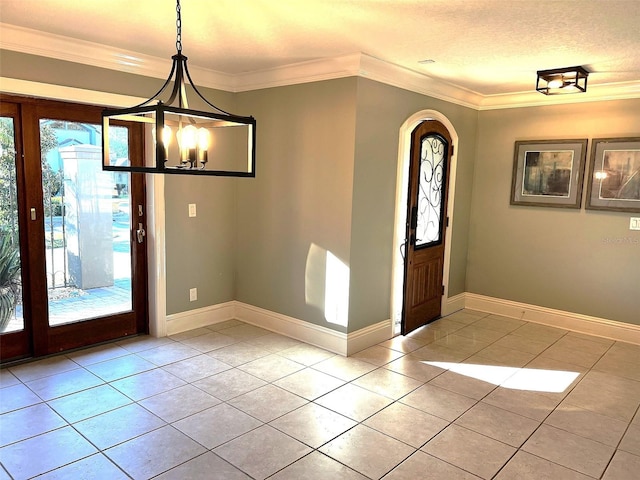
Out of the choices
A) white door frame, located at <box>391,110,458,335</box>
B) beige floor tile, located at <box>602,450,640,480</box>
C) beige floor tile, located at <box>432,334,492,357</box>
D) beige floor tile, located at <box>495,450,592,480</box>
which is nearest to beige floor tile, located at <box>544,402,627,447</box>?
beige floor tile, located at <box>602,450,640,480</box>

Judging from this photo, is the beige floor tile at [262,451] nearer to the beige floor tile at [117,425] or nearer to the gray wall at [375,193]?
the beige floor tile at [117,425]

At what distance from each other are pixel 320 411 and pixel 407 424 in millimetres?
553

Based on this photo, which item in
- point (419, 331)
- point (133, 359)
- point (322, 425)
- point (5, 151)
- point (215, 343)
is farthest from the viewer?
point (419, 331)

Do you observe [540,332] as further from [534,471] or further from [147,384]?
[147,384]

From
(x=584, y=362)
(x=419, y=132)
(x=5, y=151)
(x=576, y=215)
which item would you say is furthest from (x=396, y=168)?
(x=5, y=151)

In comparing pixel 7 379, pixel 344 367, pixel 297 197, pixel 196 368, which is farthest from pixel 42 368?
pixel 297 197

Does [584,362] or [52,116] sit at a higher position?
[52,116]

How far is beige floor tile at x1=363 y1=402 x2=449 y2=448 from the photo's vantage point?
9.16 ft

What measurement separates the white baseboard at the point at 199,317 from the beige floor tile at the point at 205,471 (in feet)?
6.82

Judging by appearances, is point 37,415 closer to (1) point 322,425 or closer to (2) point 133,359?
(2) point 133,359

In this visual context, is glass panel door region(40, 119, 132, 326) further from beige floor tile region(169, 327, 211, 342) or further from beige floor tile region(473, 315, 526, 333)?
beige floor tile region(473, 315, 526, 333)

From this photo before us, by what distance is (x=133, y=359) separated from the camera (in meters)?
3.83

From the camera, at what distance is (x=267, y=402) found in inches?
125

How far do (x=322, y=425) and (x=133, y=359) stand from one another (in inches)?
70.3
